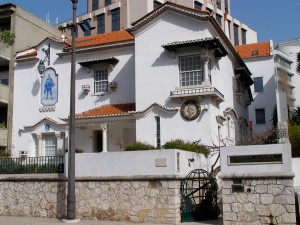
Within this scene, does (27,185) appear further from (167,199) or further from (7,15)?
(7,15)

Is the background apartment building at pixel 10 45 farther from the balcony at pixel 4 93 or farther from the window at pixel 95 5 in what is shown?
the window at pixel 95 5

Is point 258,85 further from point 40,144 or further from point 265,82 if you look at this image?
point 40,144

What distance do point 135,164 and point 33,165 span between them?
5.15m

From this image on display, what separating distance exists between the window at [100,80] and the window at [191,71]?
5252 millimetres

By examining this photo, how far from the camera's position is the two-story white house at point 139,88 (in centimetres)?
1988

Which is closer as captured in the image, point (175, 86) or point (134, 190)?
point (134, 190)

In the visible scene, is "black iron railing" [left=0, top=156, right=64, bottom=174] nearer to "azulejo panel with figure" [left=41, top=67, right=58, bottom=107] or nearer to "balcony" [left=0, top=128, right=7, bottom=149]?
"azulejo panel with figure" [left=41, top=67, right=58, bottom=107]

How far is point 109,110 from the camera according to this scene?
21781mm

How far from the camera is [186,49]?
20156 millimetres

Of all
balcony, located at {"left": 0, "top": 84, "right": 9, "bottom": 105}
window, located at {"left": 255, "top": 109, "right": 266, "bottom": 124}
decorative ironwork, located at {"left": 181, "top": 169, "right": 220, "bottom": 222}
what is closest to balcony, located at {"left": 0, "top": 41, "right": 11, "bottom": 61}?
balcony, located at {"left": 0, "top": 84, "right": 9, "bottom": 105}

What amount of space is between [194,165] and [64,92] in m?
11.3

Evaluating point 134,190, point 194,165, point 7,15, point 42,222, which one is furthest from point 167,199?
point 7,15

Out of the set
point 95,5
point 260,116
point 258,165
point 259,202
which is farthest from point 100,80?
point 95,5

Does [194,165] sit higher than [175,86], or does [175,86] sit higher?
[175,86]
